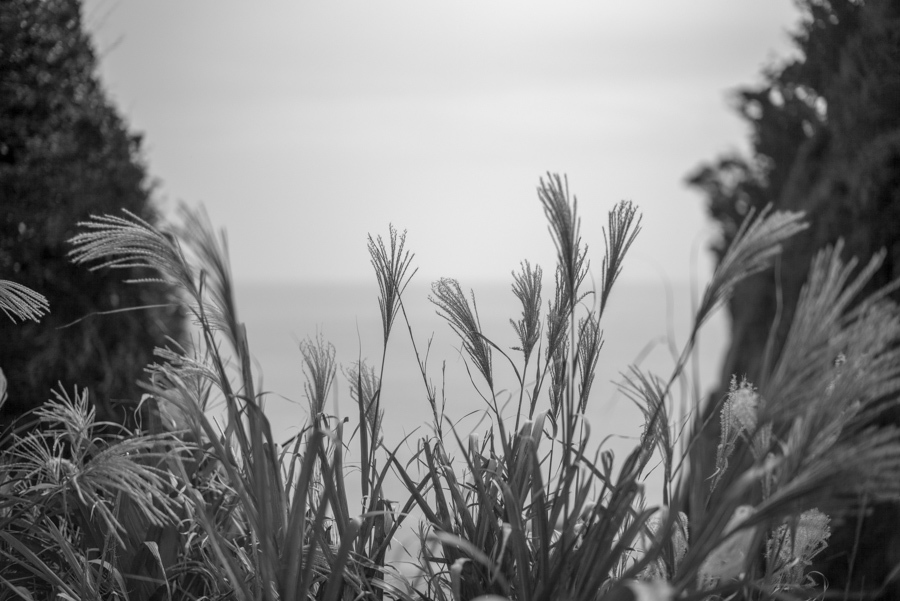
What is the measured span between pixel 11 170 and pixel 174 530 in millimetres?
1880

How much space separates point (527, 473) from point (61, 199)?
2.56 metres

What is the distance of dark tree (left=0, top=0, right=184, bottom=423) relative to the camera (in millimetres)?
2811

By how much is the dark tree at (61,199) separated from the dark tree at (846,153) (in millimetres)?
2640

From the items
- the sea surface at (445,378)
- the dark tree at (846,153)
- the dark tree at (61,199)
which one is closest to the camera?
the sea surface at (445,378)

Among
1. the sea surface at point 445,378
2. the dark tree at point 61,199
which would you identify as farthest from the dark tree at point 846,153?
the dark tree at point 61,199

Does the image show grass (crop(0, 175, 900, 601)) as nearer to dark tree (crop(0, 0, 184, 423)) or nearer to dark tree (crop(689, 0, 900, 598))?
dark tree (crop(689, 0, 900, 598))

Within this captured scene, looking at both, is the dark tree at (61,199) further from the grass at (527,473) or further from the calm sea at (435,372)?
the grass at (527,473)

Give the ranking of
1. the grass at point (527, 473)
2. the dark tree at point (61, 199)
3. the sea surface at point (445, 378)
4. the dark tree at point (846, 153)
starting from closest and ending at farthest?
the grass at point (527, 473) < the sea surface at point (445, 378) < the dark tree at point (61, 199) < the dark tree at point (846, 153)

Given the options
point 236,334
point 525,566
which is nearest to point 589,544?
point 525,566

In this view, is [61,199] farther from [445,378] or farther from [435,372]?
[435,372]

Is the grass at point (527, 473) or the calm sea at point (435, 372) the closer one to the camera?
the grass at point (527, 473)

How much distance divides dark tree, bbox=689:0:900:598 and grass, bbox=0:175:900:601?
73 centimetres

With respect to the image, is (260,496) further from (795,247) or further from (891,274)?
(795,247)

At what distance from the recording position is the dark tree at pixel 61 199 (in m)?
2.81
